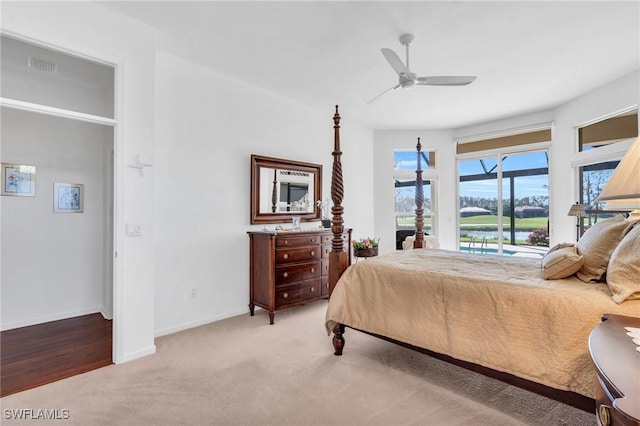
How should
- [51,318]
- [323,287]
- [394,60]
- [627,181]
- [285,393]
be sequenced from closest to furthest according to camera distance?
[627,181]
[285,393]
[394,60]
[51,318]
[323,287]

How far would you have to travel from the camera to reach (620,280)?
169 cm

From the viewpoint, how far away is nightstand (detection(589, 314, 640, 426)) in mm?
719

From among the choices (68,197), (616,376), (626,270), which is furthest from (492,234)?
(68,197)

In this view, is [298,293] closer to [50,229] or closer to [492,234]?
[50,229]

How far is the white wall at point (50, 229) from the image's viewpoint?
3521 millimetres

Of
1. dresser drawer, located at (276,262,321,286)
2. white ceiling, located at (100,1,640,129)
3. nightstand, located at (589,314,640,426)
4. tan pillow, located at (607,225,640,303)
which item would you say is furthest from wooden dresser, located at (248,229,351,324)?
nightstand, located at (589,314,640,426)

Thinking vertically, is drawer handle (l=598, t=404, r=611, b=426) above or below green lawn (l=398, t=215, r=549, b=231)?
below

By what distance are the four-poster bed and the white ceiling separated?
166 centimetres

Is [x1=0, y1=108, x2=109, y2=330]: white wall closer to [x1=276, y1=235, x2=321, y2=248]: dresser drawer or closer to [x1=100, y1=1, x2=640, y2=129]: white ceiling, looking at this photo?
[x1=100, y1=1, x2=640, y2=129]: white ceiling

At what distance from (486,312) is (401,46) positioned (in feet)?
8.42

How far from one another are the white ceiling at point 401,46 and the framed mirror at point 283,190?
1.03 metres

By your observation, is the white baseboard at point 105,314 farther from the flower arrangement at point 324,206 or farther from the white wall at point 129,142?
the flower arrangement at point 324,206

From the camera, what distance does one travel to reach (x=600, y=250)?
6.64ft

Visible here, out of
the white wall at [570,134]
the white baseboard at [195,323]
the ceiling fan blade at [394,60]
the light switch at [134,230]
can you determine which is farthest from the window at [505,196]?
the light switch at [134,230]
